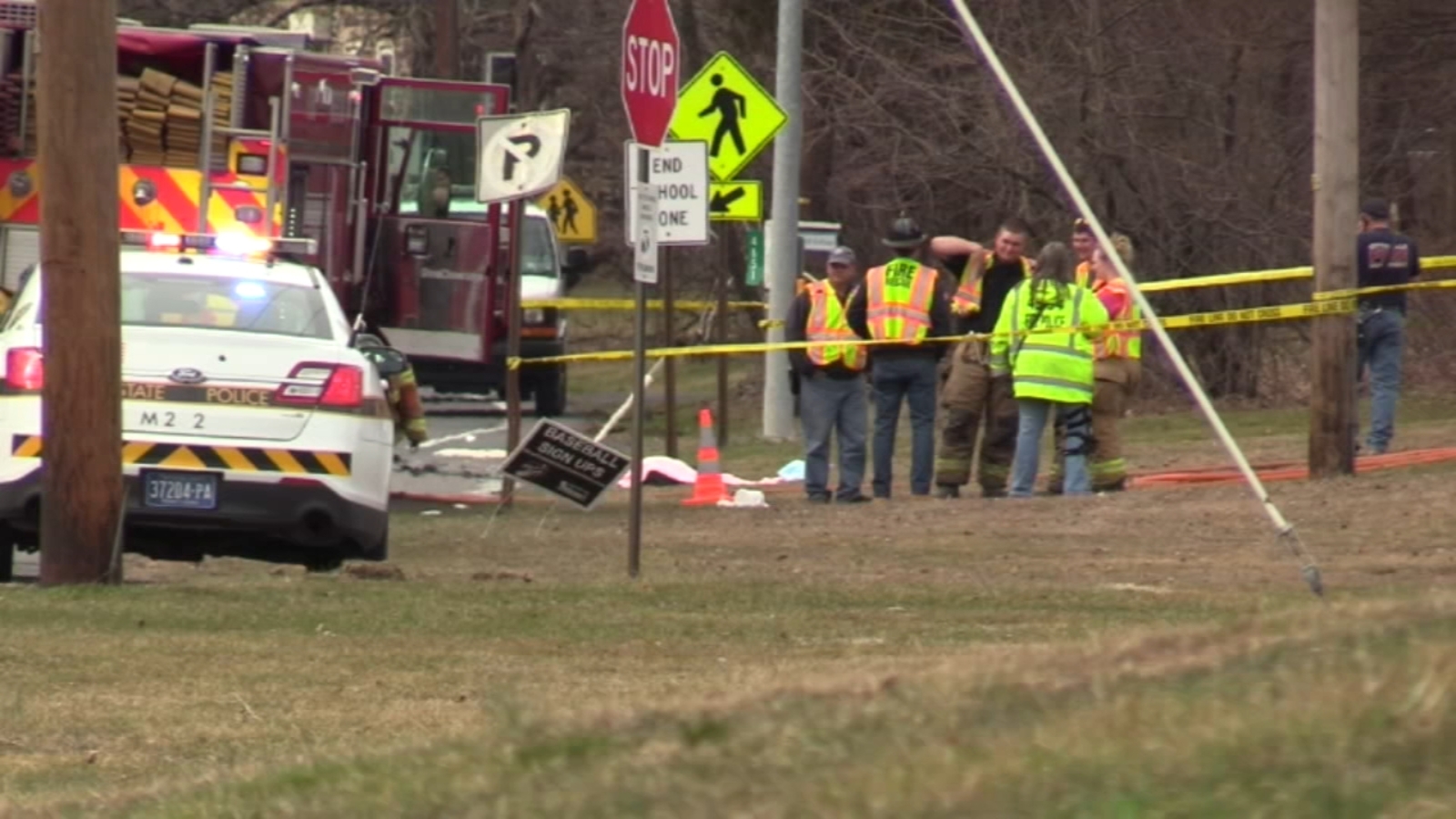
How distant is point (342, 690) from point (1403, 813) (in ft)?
18.2

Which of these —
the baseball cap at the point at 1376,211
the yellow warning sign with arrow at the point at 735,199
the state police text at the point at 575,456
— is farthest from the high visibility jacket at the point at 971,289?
the state police text at the point at 575,456

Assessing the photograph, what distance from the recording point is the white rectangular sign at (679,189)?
12938 mm

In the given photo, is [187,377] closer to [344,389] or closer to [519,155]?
[344,389]

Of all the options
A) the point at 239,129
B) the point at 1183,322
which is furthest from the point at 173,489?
the point at 1183,322

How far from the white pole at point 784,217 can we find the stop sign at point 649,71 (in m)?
11.9

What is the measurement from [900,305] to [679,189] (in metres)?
5.39

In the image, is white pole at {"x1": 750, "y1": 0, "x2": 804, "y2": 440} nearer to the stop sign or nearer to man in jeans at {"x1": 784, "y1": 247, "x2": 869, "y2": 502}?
man in jeans at {"x1": 784, "y1": 247, "x2": 869, "y2": 502}

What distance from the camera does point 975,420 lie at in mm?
18656

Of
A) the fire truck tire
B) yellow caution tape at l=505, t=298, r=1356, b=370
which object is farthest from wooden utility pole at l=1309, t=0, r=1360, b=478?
the fire truck tire

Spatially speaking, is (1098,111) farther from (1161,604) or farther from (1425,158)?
(1161,604)

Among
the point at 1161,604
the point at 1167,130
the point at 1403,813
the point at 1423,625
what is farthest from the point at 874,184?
the point at 1403,813

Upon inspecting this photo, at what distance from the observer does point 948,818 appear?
16.7 feet

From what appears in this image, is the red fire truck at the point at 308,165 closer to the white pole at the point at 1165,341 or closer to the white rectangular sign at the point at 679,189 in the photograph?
the white rectangular sign at the point at 679,189

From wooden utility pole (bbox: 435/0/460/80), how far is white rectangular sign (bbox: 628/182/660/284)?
66.0 feet
